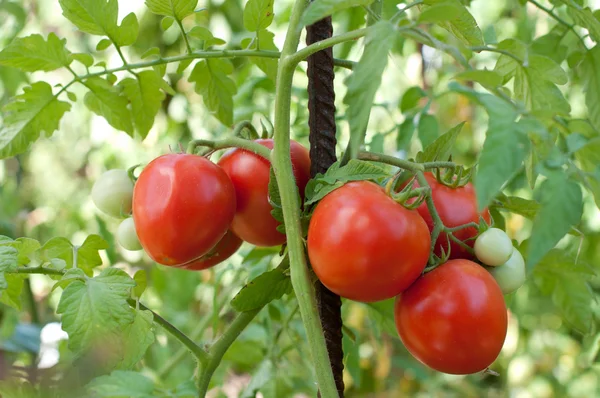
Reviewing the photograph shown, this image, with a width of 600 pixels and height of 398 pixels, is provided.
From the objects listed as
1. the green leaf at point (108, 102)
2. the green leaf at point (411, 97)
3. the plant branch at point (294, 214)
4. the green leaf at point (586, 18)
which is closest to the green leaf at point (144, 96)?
the green leaf at point (108, 102)

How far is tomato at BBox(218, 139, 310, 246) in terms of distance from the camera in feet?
2.06

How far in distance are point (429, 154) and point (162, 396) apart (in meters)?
0.36

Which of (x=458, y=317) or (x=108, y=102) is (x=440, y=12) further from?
(x=108, y=102)

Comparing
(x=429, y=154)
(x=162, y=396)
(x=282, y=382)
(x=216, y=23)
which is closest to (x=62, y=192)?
(x=216, y=23)

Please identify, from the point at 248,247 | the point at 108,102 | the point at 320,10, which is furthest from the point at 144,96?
the point at 248,247

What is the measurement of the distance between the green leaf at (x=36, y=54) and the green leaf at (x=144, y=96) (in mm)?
71

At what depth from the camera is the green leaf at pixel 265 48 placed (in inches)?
27.5

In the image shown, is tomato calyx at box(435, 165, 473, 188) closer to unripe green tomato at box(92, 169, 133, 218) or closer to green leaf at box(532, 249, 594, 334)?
green leaf at box(532, 249, 594, 334)

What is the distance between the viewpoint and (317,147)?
64 cm

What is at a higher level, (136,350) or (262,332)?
(136,350)

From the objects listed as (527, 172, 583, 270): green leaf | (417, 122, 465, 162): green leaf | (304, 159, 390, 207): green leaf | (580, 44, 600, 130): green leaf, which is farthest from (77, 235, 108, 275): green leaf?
(580, 44, 600, 130): green leaf

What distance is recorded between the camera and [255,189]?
0.63 metres

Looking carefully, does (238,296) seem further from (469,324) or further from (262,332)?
(262,332)

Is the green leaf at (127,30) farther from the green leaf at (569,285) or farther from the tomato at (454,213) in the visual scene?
the green leaf at (569,285)
